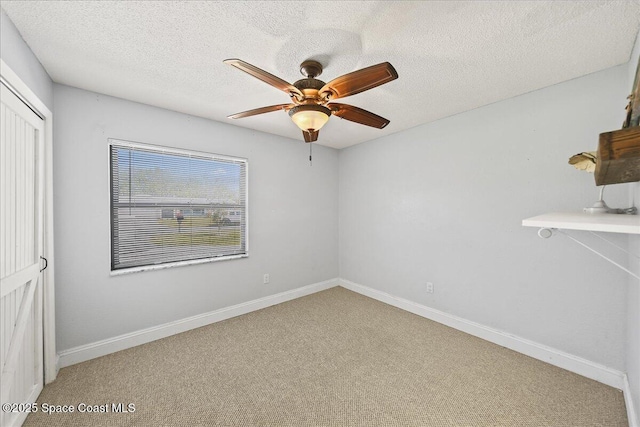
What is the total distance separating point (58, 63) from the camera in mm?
1873

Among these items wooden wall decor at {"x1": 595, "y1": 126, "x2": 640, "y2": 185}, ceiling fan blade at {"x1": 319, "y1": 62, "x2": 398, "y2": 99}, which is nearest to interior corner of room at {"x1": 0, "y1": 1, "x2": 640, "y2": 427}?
wooden wall decor at {"x1": 595, "y1": 126, "x2": 640, "y2": 185}

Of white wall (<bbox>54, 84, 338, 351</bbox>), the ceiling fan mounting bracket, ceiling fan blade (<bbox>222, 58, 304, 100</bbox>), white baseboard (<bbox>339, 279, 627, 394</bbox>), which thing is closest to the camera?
ceiling fan blade (<bbox>222, 58, 304, 100</bbox>)

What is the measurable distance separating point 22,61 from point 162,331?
2483 mm

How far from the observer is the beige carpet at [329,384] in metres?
1.66

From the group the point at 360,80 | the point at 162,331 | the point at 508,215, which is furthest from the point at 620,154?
the point at 162,331

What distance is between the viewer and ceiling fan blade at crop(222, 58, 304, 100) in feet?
4.27

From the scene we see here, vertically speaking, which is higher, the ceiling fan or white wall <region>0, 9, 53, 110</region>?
white wall <region>0, 9, 53, 110</region>

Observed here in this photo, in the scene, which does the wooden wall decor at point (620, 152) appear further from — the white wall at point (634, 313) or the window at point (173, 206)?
the window at point (173, 206)

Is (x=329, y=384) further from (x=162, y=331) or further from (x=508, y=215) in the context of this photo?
(x=508, y=215)

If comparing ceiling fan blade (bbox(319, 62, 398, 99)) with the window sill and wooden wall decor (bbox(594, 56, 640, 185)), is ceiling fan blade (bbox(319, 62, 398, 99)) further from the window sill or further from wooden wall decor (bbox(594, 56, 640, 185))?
the window sill

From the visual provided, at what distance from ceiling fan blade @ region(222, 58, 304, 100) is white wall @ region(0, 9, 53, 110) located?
1.30m

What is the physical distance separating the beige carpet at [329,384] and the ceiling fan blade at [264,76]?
215 centimetres

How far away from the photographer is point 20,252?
1619mm

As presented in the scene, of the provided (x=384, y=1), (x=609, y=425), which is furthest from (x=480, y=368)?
(x=384, y=1)
